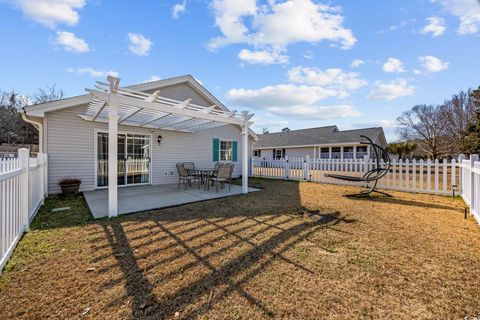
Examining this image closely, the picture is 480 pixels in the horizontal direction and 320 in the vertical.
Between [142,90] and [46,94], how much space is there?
22786mm

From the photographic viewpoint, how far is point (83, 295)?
2104 mm

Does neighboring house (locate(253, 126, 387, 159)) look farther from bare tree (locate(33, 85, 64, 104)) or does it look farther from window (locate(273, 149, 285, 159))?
bare tree (locate(33, 85, 64, 104))

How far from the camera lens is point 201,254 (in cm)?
296

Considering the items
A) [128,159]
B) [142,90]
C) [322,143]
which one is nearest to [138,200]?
[128,159]

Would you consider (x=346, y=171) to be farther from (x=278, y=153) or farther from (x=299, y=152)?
(x=278, y=153)

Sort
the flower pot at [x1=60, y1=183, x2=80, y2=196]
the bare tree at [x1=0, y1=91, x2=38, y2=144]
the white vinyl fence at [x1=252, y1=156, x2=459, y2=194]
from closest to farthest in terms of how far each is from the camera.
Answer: the flower pot at [x1=60, y1=183, x2=80, y2=196] < the white vinyl fence at [x1=252, y1=156, x2=459, y2=194] < the bare tree at [x1=0, y1=91, x2=38, y2=144]

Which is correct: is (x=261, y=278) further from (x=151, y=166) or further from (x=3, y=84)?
(x=3, y=84)

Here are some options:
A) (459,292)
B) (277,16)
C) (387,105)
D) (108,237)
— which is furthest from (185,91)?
(387,105)

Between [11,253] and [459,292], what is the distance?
539cm

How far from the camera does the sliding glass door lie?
8062mm

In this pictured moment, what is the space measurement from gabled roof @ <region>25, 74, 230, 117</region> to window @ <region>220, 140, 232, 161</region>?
78.1 inches

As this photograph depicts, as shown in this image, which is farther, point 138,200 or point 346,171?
point 346,171

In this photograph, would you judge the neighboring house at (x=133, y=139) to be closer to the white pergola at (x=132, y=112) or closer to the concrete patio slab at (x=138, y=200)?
the white pergola at (x=132, y=112)

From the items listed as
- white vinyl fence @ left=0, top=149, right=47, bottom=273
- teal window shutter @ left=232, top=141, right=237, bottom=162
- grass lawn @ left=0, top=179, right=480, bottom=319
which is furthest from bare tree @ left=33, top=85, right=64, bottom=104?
white vinyl fence @ left=0, top=149, right=47, bottom=273
